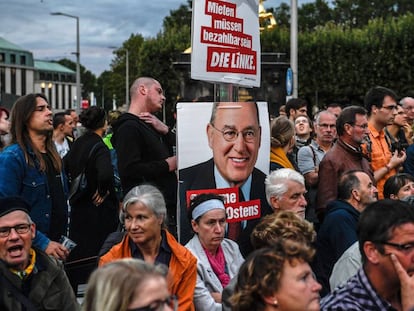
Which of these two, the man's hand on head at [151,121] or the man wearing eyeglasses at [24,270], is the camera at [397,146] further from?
the man wearing eyeglasses at [24,270]

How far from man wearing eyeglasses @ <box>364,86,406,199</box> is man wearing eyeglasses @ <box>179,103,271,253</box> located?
222cm

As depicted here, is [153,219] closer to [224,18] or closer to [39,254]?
[39,254]

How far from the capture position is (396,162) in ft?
24.3

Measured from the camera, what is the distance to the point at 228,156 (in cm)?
565

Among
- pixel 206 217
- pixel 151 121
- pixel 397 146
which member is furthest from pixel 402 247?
pixel 397 146

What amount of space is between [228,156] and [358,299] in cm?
223

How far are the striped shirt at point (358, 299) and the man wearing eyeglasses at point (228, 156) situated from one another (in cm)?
208

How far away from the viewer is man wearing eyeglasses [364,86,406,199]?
25.2ft

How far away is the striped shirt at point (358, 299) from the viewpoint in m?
3.57

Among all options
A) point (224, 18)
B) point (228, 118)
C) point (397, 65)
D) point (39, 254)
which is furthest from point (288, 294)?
point (397, 65)

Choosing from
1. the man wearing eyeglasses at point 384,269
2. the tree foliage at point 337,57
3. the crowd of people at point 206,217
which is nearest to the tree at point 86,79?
the tree foliage at point 337,57

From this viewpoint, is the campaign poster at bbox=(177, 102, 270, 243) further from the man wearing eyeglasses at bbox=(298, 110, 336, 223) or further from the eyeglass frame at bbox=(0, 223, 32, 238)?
the man wearing eyeglasses at bbox=(298, 110, 336, 223)

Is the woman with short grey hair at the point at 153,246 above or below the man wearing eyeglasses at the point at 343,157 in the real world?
below

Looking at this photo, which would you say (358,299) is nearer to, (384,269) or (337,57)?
(384,269)
